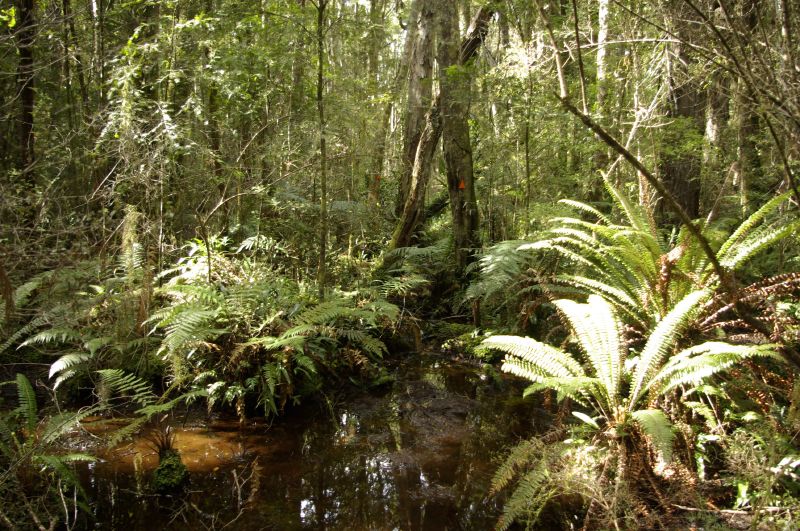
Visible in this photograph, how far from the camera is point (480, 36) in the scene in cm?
736

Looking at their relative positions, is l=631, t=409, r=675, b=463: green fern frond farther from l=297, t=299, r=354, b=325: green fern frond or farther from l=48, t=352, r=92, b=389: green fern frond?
l=48, t=352, r=92, b=389: green fern frond

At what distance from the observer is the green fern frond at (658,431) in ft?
8.65

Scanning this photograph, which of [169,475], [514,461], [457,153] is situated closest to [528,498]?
[514,461]

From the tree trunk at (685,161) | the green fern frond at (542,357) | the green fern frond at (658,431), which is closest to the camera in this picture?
the green fern frond at (658,431)

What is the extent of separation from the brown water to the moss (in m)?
0.07

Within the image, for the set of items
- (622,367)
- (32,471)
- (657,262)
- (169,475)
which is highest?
(657,262)

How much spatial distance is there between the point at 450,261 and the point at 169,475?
15.7 feet

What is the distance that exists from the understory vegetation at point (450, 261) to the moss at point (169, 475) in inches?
0.7

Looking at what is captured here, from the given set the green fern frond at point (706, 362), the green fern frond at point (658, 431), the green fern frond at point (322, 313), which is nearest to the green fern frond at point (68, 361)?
the green fern frond at point (322, 313)

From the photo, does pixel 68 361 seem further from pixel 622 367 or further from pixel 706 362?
pixel 706 362

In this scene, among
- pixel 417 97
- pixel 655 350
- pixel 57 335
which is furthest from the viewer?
pixel 417 97

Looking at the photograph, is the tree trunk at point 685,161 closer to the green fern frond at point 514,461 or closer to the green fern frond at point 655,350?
the green fern frond at point 655,350

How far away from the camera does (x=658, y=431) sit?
8.88 ft

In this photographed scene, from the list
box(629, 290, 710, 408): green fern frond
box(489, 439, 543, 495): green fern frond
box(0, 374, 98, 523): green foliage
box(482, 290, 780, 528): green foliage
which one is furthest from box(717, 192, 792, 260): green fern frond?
box(0, 374, 98, 523): green foliage
